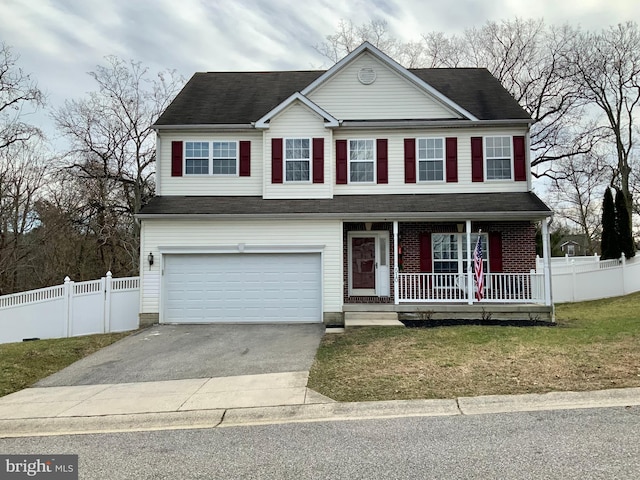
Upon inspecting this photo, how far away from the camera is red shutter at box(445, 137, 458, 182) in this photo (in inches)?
556

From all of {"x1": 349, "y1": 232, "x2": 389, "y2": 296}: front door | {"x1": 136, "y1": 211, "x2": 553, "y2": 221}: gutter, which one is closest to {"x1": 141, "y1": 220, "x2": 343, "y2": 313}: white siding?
{"x1": 136, "y1": 211, "x2": 553, "y2": 221}: gutter

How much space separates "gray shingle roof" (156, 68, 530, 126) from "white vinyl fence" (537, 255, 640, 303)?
7.69 m

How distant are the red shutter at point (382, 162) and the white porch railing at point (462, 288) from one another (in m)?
3.33

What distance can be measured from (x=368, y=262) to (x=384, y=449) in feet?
32.7

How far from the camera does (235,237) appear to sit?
13.1 meters

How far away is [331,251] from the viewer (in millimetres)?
13039

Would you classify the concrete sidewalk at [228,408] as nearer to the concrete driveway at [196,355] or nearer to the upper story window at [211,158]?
the concrete driveway at [196,355]

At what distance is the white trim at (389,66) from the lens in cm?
1411

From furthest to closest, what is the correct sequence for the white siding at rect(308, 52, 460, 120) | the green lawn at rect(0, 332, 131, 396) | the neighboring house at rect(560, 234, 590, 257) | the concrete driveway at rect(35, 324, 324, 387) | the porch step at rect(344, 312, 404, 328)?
the neighboring house at rect(560, 234, 590, 257) < the white siding at rect(308, 52, 460, 120) < the porch step at rect(344, 312, 404, 328) < the concrete driveway at rect(35, 324, 324, 387) < the green lawn at rect(0, 332, 131, 396)

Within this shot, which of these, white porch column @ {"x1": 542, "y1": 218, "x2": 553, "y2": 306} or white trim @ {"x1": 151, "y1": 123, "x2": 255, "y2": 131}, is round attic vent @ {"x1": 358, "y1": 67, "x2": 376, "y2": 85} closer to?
white trim @ {"x1": 151, "y1": 123, "x2": 255, "y2": 131}

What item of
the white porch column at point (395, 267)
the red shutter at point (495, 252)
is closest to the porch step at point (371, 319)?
the white porch column at point (395, 267)

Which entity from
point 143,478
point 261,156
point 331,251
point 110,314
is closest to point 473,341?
point 331,251

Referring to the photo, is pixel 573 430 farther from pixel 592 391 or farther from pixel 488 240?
pixel 488 240

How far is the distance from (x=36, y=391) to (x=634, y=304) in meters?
18.4
